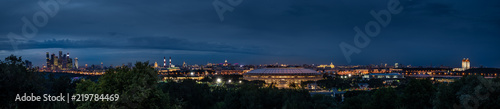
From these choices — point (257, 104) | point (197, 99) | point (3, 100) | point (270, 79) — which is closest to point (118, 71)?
point (3, 100)

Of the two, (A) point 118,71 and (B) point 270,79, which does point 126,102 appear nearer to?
(A) point 118,71

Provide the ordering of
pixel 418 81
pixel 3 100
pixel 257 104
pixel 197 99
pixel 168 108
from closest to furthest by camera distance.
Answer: pixel 168 108 < pixel 3 100 < pixel 257 104 < pixel 418 81 < pixel 197 99

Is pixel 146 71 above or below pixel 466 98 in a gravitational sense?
above

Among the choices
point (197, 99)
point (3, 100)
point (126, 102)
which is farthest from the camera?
point (197, 99)

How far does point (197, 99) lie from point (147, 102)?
69.2ft

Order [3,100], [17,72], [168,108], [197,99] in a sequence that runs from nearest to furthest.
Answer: [168,108] < [3,100] < [17,72] < [197,99]

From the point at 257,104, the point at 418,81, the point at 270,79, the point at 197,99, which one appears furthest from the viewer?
the point at 270,79

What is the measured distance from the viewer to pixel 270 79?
127438 millimetres

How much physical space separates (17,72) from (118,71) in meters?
9.10

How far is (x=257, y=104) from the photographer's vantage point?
29.0 m

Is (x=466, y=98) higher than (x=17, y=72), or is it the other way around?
(x=17, y=72)

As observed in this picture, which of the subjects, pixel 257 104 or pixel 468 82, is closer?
pixel 468 82

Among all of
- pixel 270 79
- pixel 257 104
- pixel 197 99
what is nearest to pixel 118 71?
pixel 257 104

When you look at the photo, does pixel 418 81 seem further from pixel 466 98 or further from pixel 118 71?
pixel 118 71
